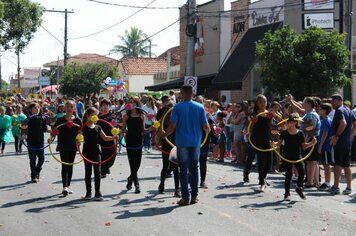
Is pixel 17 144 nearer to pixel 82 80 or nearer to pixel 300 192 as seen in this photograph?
pixel 300 192

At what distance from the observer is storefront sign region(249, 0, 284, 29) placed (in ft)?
81.9

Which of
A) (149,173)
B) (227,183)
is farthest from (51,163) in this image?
(227,183)

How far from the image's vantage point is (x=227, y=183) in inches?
500

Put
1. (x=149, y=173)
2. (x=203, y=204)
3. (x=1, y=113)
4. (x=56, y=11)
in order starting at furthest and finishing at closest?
(x=56, y=11) < (x=1, y=113) < (x=149, y=173) < (x=203, y=204)

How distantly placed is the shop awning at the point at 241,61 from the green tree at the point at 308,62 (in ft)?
16.6

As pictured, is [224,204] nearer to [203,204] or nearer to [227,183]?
[203,204]

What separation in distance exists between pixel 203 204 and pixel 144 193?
1628 millimetres

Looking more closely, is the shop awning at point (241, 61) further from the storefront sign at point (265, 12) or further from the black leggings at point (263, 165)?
the black leggings at point (263, 165)

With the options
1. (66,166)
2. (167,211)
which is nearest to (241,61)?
(66,166)

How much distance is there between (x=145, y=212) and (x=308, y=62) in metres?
11.5

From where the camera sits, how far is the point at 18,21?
31016mm

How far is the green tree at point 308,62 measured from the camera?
62.8 ft

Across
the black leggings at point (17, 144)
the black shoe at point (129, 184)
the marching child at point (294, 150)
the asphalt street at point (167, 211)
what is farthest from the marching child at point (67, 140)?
the black leggings at point (17, 144)

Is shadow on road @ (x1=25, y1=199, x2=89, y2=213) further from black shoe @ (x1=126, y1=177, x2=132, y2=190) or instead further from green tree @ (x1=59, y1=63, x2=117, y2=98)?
green tree @ (x1=59, y1=63, x2=117, y2=98)
